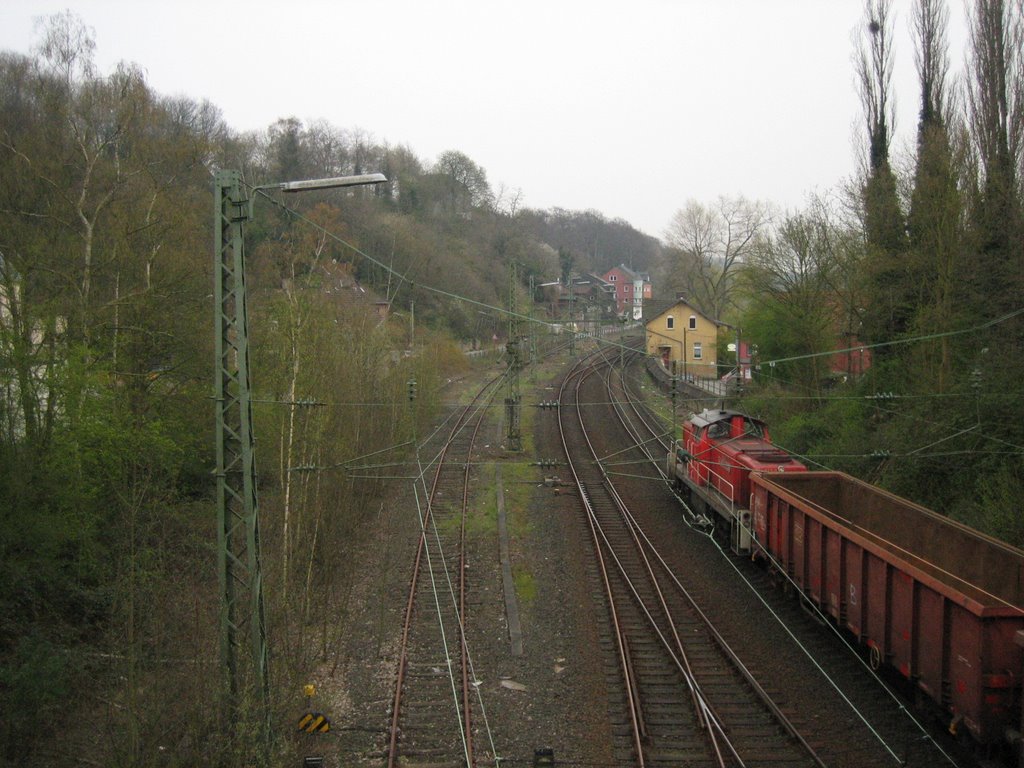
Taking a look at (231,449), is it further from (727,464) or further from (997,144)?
(997,144)

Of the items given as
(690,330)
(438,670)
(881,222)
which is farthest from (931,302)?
(690,330)

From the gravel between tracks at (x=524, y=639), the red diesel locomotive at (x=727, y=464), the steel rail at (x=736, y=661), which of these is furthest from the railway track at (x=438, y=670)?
the red diesel locomotive at (x=727, y=464)

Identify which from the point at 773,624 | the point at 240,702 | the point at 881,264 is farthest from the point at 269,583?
the point at 881,264

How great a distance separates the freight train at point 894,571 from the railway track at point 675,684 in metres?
1.55

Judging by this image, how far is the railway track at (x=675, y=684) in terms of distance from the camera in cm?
866

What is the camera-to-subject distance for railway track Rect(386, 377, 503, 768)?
29.1ft

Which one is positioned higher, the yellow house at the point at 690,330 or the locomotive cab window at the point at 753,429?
the yellow house at the point at 690,330

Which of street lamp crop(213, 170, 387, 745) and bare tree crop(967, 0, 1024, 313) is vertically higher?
bare tree crop(967, 0, 1024, 313)

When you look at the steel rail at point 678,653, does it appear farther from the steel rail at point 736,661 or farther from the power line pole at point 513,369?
A: the power line pole at point 513,369

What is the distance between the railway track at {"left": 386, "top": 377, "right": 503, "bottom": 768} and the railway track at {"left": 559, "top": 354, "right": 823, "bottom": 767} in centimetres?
186

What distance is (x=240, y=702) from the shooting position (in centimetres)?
808

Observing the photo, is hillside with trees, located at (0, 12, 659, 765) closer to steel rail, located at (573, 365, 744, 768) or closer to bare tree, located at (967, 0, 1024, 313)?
steel rail, located at (573, 365, 744, 768)

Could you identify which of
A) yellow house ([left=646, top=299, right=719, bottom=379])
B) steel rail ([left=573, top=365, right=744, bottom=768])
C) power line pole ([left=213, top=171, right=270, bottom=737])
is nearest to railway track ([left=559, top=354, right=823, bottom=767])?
steel rail ([left=573, top=365, right=744, bottom=768])

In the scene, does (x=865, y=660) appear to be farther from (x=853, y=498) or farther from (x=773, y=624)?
(x=853, y=498)
